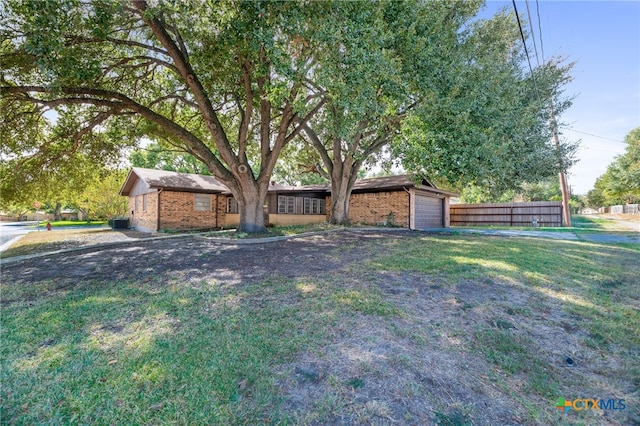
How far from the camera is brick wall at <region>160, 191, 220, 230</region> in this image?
15.9 m

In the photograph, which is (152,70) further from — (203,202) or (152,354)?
(152,354)

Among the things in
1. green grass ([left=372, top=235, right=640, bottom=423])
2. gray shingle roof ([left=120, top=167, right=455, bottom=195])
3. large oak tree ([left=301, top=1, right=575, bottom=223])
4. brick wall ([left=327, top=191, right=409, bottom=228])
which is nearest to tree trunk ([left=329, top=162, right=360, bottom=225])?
gray shingle roof ([left=120, top=167, right=455, bottom=195])

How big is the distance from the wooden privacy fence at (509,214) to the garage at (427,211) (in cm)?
535

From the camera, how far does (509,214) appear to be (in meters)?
22.5

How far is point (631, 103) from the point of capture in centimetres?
986

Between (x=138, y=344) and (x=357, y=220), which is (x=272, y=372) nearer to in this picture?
(x=138, y=344)

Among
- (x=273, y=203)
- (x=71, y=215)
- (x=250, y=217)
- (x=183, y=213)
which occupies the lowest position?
(x=71, y=215)

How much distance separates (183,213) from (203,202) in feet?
4.70

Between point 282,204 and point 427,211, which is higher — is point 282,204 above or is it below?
above

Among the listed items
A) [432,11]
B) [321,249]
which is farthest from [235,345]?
[432,11]

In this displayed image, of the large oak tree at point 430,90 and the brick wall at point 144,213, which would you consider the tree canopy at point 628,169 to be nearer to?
the large oak tree at point 430,90

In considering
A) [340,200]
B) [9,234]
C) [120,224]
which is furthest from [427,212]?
[9,234]

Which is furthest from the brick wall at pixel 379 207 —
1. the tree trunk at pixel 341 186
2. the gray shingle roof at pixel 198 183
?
the tree trunk at pixel 341 186

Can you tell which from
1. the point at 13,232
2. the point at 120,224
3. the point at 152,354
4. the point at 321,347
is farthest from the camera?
the point at 13,232
